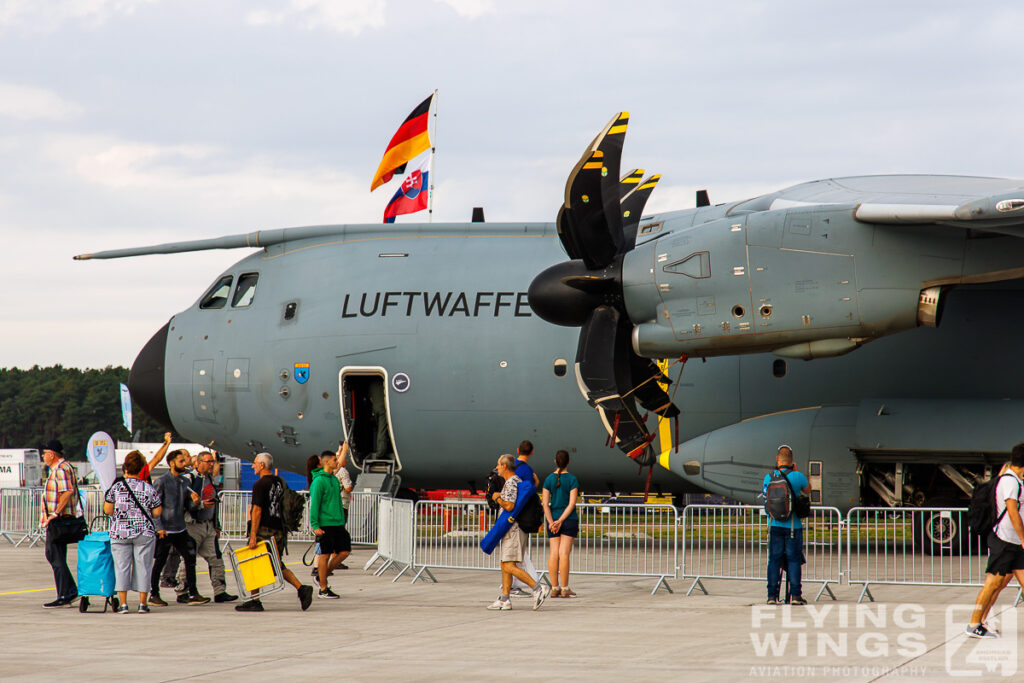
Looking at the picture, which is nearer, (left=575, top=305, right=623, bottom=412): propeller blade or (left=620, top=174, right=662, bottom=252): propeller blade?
(left=575, top=305, right=623, bottom=412): propeller blade

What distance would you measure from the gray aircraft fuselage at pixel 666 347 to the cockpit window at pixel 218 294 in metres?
0.13

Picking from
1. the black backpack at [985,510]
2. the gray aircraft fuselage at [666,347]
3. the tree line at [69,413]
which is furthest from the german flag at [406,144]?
the tree line at [69,413]

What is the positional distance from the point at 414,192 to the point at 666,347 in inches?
490

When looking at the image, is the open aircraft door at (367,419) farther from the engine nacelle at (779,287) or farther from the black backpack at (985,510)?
the black backpack at (985,510)

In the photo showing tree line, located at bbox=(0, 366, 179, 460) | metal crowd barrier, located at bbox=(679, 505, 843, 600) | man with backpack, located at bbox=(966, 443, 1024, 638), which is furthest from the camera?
tree line, located at bbox=(0, 366, 179, 460)

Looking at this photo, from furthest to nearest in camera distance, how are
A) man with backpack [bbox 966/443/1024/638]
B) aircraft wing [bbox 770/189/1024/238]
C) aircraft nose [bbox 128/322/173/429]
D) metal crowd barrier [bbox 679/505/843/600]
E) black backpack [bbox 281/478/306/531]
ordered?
aircraft nose [bbox 128/322/173/429], metal crowd barrier [bbox 679/505/843/600], black backpack [bbox 281/478/306/531], aircraft wing [bbox 770/189/1024/238], man with backpack [bbox 966/443/1024/638]

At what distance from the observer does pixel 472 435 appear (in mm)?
17734

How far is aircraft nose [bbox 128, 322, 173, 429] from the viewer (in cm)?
1917

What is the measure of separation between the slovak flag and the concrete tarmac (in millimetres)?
13432

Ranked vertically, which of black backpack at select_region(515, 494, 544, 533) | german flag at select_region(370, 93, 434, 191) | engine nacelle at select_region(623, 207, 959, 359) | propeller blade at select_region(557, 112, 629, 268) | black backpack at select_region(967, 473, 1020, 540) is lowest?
black backpack at select_region(515, 494, 544, 533)

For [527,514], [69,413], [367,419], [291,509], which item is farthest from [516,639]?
[69,413]

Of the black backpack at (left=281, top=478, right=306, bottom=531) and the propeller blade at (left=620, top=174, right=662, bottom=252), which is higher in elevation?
the propeller blade at (left=620, top=174, right=662, bottom=252)

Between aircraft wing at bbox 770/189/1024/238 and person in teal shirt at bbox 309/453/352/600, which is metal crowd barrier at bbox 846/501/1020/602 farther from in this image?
person in teal shirt at bbox 309/453/352/600

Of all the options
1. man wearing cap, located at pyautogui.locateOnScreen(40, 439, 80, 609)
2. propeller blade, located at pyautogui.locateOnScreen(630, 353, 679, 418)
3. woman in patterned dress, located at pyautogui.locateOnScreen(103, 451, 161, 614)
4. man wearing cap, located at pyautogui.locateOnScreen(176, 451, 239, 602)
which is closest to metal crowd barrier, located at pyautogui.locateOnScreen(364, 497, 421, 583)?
man wearing cap, located at pyautogui.locateOnScreen(176, 451, 239, 602)
